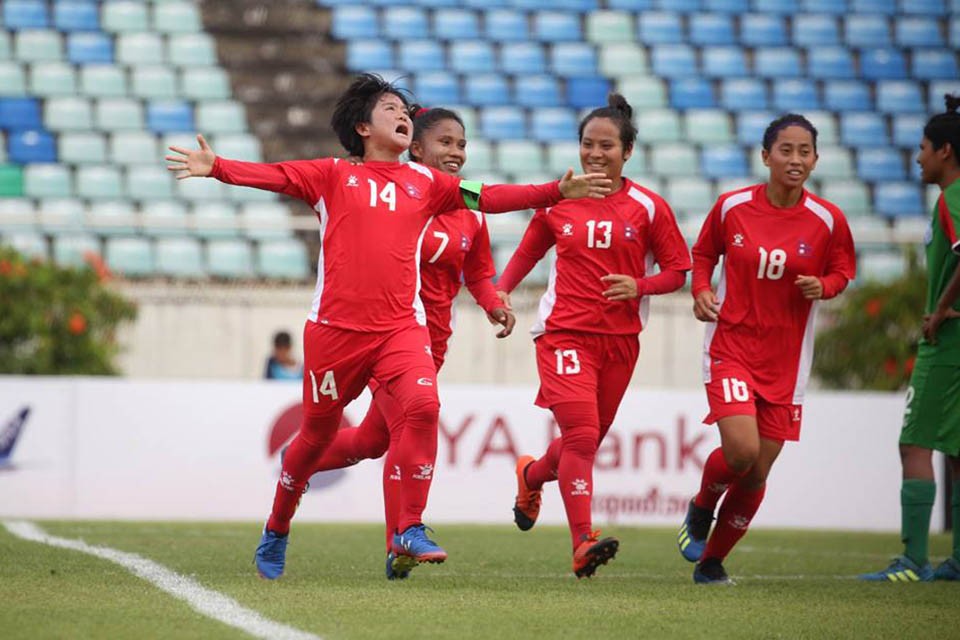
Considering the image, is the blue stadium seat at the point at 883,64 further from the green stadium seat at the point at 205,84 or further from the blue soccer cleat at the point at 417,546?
the blue soccer cleat at the point at 417,546

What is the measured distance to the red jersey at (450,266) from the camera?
24.3 ft

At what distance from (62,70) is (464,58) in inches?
204

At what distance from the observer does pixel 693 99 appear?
20469 millimetres

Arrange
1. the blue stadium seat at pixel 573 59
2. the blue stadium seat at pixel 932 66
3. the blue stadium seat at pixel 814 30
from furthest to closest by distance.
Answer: the blue stadium seat at pixel 932 66 < the blue stadium seat at pixel 814 30 < the blue stadium seat at pixel 573 59

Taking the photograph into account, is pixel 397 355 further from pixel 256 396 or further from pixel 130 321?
pixel 130 321

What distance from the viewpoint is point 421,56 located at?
20016mm

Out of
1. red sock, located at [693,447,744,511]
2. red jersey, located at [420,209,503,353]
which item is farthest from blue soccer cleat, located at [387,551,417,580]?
red sock, located at [693,447,744,511]

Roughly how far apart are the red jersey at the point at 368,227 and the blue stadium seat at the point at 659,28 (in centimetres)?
1526

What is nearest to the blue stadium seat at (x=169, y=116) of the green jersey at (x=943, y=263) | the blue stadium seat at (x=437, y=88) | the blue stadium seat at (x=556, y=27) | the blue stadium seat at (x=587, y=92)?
Answer: the blue stadium seat at (x=437, y=88)

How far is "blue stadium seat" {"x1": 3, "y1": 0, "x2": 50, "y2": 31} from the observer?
1927 cm

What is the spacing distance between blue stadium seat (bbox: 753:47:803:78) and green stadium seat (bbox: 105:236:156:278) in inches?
390

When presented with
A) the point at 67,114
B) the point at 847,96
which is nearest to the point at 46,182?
the point at 67,114

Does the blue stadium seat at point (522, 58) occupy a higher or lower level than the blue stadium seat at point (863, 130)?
higher

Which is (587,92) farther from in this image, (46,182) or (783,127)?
(783,127)
